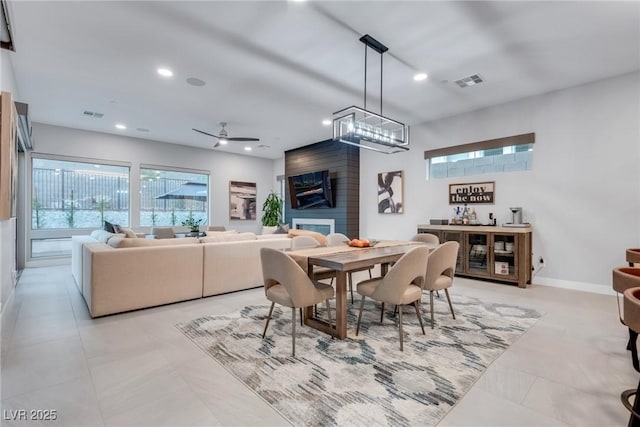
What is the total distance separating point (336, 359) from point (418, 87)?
3.91m

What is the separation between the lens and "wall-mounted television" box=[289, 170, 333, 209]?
24.4 ft

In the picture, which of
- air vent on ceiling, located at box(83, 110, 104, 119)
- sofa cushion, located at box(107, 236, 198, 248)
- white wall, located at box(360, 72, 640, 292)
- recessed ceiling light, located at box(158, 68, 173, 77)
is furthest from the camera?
air vent on ceiling, located at box(83, 110, 104, 119)

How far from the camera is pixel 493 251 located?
488cm

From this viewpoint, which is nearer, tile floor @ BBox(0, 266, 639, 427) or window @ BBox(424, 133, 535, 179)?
tile floor @ BBox(0, 266, 639, 427)

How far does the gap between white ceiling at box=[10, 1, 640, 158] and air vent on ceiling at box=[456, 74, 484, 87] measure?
0.08m

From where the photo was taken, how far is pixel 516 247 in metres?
4.65

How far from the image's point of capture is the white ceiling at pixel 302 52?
280cm

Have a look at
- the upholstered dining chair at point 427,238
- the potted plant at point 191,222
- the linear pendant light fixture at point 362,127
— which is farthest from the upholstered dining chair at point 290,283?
the potted plant at point 191,222

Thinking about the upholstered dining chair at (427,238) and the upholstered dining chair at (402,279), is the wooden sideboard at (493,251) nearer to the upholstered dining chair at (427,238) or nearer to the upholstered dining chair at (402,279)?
the upholstered dining chair at (427,238)

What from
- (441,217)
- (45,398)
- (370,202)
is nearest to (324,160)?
(370,202)

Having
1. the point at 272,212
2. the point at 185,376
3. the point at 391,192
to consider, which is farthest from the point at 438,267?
the point at 272,212

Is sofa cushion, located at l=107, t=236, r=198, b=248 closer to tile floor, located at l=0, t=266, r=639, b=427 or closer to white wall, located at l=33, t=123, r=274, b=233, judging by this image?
tile floor, located at l=0, t=266, r=639, b=427

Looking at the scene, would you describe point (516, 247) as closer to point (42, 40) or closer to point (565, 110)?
point (565, 110)

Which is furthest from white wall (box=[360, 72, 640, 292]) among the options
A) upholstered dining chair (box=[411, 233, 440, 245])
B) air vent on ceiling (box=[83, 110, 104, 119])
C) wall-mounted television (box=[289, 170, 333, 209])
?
air vent on ceiling (box=[83, 110, 104, 119])
